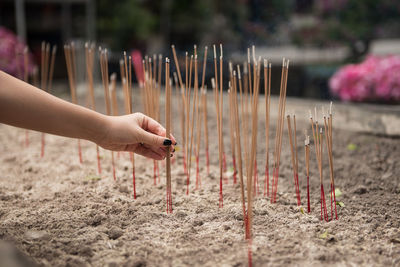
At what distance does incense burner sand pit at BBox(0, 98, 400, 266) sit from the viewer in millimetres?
925

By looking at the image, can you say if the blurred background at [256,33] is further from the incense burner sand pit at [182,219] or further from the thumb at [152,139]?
the thumb at [152,139]

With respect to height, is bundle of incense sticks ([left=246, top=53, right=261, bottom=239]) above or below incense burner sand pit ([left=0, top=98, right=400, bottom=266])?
above

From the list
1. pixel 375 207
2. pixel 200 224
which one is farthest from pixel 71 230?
pixel 375 207

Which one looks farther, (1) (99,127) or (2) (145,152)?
(2) (145,152)

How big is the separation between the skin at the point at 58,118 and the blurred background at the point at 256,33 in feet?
6.17

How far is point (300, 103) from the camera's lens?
93.6 inches

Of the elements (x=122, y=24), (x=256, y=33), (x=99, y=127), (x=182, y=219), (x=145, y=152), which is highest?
(x=122, y=24)

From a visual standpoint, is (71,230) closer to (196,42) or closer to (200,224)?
(200,224)

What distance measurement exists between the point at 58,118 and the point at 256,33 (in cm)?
234

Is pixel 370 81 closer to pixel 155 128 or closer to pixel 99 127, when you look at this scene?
pixel 155 128

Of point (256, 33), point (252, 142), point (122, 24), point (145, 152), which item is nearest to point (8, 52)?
point (122, 24)

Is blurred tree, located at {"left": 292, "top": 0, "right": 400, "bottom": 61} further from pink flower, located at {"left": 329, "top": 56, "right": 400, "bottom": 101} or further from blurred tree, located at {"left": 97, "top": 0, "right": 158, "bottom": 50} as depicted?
blurred tree, located at {"left": 97, "top": 0, "right": 158, "bottom": 50}

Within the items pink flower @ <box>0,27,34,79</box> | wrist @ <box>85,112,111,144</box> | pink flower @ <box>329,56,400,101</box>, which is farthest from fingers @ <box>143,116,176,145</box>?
pink flower @ <box>0,27,34,79</box>

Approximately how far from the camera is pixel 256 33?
2957 mm
